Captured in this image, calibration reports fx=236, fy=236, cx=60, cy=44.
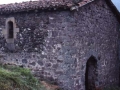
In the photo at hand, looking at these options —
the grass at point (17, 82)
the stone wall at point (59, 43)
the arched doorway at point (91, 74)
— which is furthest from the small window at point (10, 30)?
the arched doorway at point (91, 74)

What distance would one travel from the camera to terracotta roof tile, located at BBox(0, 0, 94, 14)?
9.46 meters

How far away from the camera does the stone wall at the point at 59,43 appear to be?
31.7 ft

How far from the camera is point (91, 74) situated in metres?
11.7

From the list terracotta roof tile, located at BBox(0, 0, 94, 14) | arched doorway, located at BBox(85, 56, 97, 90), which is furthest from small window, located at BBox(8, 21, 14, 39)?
arched doorway, located at BBox(85, 56, 97, 90)

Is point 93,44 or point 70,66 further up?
point 93,44

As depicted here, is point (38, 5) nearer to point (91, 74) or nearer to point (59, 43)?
point (59, 43)

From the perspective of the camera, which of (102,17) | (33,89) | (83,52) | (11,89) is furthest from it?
(102,17)

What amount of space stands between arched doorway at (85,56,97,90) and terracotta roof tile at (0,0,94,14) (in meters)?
3.07

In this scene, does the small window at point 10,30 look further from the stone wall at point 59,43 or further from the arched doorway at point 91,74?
the arched doorway at point 91,74

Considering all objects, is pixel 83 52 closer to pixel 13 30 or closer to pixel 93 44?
pixel 93 44

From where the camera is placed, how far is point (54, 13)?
32.1 feet

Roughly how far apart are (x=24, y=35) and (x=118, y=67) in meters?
6.28

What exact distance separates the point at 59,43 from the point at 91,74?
2962 millimetres

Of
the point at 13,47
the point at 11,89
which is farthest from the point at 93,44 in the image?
the point at 11,89
